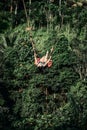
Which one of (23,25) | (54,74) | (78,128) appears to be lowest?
(78,128)

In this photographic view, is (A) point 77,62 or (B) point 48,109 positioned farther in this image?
(A) point 77,62

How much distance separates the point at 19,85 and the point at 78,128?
161 inches

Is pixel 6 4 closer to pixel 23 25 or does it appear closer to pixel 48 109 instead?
pixel 23 25

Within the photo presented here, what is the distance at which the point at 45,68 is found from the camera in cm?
2347

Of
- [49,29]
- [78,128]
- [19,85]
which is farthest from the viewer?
[49,29]

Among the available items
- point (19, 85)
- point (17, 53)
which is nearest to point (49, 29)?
point (17, 53)

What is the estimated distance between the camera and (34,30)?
27.0 metres

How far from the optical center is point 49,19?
88.8 ft

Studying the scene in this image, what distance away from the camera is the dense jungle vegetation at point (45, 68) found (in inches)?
826

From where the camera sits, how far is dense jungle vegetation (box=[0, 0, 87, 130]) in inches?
826

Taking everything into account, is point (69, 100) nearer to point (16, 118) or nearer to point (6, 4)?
point (16, 118)

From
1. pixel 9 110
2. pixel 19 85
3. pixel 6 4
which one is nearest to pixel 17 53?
pixel 19 85

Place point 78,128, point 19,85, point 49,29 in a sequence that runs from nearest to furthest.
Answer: point 78,128 < point 19,85 < point 49,29

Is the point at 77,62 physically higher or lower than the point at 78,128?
higher
